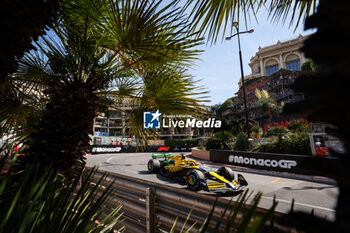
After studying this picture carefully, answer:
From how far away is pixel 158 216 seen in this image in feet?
8.63

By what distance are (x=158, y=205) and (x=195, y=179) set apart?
11.8 feet

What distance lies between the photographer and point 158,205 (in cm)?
265

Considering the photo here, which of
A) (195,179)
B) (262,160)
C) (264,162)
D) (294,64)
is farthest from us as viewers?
(294,64)

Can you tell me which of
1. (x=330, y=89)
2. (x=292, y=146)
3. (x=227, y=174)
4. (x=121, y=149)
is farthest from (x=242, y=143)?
(x=121, y=149)

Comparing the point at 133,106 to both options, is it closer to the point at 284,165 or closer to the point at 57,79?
the point at 57,79

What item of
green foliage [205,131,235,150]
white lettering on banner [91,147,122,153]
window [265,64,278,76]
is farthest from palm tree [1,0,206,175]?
window [265,64,278,76]

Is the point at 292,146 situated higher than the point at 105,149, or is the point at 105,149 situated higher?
the point at 292,146

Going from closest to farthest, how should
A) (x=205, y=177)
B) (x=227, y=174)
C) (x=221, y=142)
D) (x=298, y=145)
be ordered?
(x=205, y=177)
(x=227, y=174)
(x=298, y=145)
(x=221, y=142)

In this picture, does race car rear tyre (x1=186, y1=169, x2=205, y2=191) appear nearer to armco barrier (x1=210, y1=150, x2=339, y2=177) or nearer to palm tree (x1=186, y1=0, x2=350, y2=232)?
armco barrier (x1=210, y1=150, x2=339, y2=177)

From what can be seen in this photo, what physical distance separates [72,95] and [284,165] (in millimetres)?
9966

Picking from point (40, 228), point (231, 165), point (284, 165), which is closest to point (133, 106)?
point (40, 228)

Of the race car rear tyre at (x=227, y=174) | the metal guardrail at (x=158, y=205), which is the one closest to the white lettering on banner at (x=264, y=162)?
the race car rear tyre at (x=227, y=174)

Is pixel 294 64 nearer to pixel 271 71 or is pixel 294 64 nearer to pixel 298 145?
pixel 271 71

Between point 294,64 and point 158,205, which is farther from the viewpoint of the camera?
point 294,64
